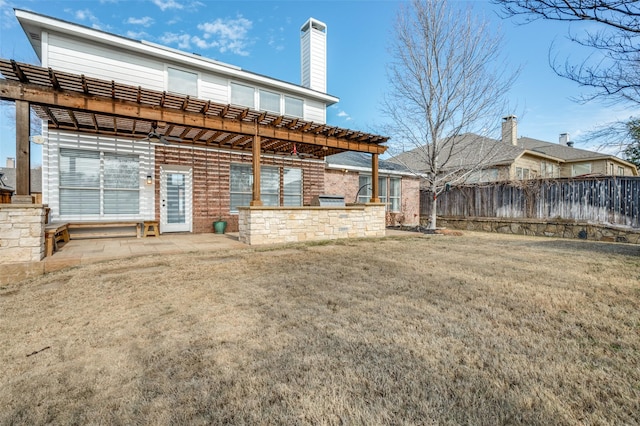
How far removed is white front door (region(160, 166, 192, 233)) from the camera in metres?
9.08

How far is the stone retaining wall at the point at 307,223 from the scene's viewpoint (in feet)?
24.2

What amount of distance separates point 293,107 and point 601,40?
8.74m

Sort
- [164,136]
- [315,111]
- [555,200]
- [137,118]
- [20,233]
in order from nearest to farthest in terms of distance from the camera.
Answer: [20,233] → [137,118] → [164,136] → [555,200] → [315,111]

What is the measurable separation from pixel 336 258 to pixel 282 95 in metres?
7.66

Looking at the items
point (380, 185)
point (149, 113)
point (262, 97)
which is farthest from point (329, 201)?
point (380, 185)

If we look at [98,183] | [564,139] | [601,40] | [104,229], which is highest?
[564,139]

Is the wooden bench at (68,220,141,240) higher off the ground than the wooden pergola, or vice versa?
the wooden pergola

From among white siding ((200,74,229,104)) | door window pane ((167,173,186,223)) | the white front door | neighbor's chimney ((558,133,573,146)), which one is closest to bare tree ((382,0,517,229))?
white siding ((200,74,229,104))

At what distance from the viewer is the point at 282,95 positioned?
1101cm

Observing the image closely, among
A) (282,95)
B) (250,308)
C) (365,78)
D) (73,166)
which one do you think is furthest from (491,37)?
(73,166)

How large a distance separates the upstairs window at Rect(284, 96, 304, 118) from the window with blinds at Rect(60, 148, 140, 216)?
554 cm

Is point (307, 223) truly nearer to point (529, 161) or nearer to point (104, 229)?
point (104, 229)

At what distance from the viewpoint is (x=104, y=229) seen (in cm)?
820

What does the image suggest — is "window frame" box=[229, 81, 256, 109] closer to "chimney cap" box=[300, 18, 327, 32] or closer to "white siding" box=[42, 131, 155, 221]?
"white siding" box=[42, 131, 155, 221]
